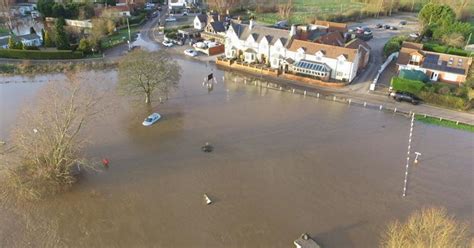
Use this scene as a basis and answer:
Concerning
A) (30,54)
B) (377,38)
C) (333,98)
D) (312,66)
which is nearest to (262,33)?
(312,66)

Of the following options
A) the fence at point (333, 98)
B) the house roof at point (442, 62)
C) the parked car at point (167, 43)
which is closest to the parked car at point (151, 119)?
the fence at point (333, 98)

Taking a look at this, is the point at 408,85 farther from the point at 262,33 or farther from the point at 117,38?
the point at 117,38

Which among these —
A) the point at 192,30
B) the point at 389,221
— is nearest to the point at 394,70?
the point at 389,221

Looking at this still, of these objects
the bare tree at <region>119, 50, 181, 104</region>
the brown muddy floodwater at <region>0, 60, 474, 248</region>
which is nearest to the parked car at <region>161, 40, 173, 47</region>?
the bare tree at <region>119, 50, 181, 104</region>

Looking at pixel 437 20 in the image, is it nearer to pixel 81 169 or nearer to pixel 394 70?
pixel 394 70

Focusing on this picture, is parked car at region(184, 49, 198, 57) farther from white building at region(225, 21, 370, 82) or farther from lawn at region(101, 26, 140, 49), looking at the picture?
lawn at region(101, 26, 140, 49)
